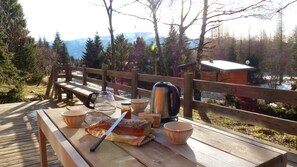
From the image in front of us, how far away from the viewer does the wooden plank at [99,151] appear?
105cm

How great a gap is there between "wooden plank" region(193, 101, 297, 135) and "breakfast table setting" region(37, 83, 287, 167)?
1362 mm

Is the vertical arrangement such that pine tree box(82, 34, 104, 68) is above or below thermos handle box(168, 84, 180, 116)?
above

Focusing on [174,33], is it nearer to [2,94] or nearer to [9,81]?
[9,81]

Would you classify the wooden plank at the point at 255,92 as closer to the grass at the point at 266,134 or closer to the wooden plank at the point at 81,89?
the grass at the point at 266,134

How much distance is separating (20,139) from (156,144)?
10.9 feet

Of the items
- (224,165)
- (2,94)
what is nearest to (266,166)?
(224,165)

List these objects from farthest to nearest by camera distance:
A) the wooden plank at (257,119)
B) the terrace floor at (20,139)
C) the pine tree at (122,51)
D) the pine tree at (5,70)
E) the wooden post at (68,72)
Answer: the pine tree at (122,51), the wooden post at (68,72), the pine tree at (5,70), the terrace floor at (20,139), the wooden plank at (257,119)

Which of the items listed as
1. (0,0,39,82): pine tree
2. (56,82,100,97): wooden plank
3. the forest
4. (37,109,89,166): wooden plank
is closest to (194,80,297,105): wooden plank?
(37,109,89,166): wooden plank

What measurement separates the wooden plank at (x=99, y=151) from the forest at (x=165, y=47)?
600 centimetres

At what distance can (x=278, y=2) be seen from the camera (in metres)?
6.40

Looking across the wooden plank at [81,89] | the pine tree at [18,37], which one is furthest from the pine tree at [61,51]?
the wooden plank at [81,89]

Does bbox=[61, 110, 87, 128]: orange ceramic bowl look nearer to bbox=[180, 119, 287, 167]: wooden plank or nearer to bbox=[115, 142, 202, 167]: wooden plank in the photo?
bbox=[115, 142, 202, 167]: wooden plank

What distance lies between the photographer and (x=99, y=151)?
118 cm

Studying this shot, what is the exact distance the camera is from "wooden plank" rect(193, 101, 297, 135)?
7.95 ft
